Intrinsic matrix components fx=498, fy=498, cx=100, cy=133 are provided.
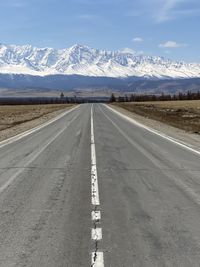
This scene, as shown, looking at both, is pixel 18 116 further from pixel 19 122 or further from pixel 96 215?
pixel 96 215

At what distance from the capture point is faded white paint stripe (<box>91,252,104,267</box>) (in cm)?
536

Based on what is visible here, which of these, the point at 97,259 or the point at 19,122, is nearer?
the point at 97,259

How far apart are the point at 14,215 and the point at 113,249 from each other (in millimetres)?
2208

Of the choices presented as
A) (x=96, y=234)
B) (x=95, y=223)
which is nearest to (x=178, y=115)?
(x=95, y=223)

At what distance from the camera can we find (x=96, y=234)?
6512 millimetres

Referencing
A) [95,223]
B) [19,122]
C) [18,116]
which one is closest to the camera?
[95,223]

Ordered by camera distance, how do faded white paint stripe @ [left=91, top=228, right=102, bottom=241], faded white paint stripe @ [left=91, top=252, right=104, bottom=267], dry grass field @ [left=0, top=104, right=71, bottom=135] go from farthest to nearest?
dry grass field @ [left=0, top=104, right=71, bottom=135], faded white paint stripe @ [left=91, top=228, right=102, bottom=241], faded white paint stripe @ [left=91, top=252, right=104, bottom=267]

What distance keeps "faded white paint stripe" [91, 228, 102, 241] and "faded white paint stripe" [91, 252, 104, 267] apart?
1.90 feet

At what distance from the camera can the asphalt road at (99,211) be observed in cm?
570

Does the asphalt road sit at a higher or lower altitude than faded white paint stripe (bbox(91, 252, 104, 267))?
lower

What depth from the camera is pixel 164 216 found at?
753 centimetres

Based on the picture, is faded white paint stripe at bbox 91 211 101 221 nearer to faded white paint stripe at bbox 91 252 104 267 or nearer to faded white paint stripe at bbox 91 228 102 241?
faded white paint stripe at bbox 91 228 102 241

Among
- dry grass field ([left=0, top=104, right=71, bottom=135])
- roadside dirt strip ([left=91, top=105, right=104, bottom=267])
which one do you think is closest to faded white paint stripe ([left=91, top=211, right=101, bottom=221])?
roadside dirt strip ([left=91, top=105, right=104, bottom=267])

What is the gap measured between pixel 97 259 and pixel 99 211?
233 cm
